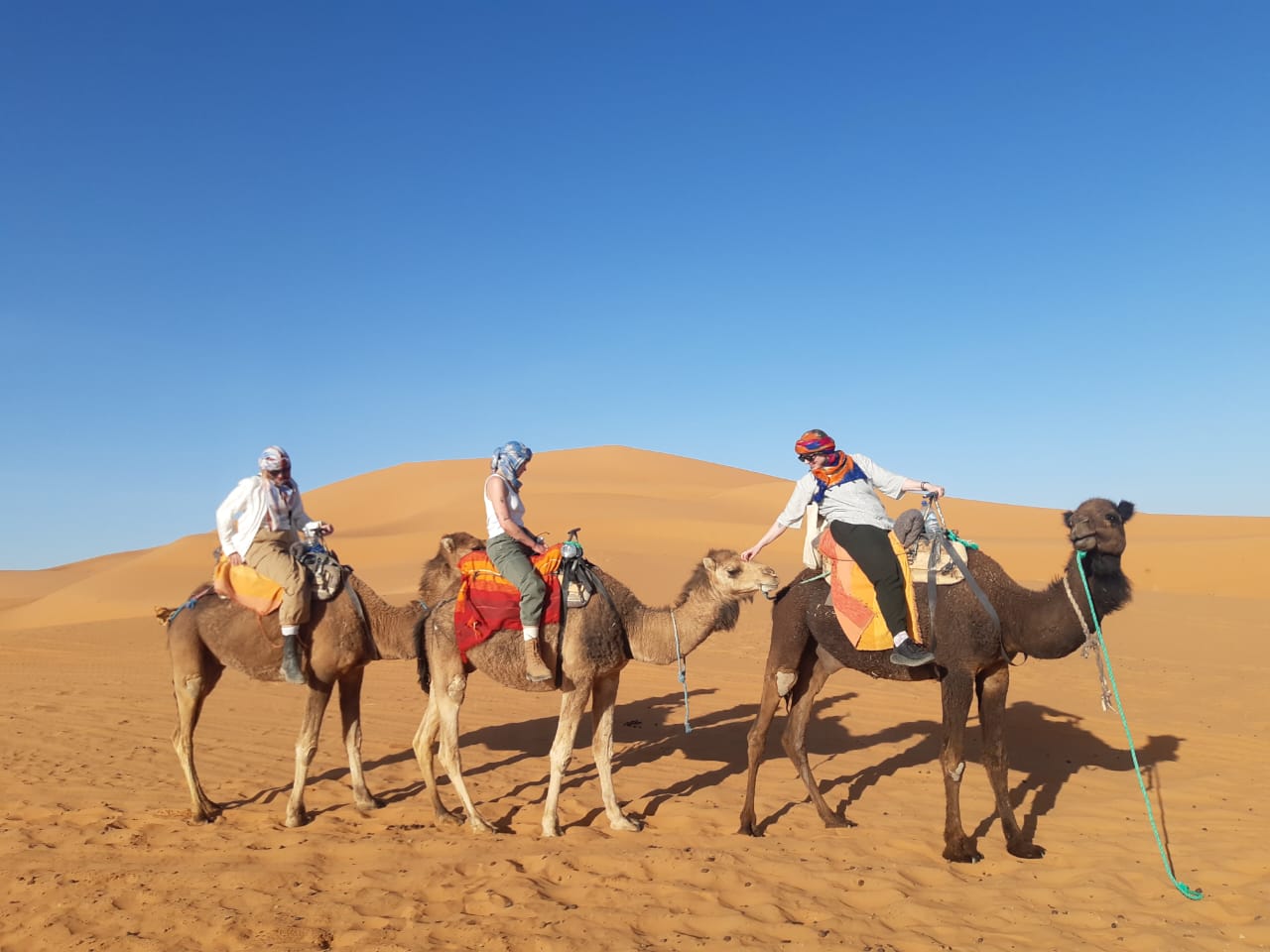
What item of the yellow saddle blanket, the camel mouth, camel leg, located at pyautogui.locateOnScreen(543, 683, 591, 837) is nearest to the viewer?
the camel mouth

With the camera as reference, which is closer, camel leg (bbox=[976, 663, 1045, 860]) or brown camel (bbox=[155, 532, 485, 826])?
camel leg (bbox=[976, 663, 1045, 860])

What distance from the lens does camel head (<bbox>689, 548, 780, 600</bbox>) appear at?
23.4 ft

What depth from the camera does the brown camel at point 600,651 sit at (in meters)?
7.30

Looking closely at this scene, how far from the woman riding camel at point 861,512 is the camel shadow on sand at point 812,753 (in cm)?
210

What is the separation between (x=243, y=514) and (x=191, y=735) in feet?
6.79

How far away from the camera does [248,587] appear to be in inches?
311

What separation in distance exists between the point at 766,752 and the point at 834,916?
505 centimetres

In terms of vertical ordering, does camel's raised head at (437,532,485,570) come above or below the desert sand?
above

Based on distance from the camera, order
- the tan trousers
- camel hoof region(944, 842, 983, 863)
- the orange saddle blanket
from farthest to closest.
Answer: the tan trousers, the orange saddle blanket, camel hoof region(944, 842, 983, 863)

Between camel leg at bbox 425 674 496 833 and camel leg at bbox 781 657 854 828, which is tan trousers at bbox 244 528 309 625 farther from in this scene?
camel leg at bbox 781 657 854 828

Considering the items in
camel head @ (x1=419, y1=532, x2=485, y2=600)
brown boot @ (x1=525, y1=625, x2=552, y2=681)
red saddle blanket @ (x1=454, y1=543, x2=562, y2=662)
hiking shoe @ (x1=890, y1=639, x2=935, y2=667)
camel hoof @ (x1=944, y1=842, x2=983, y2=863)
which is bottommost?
camel hoof @ (x1=944, y1=842, x2=983, y2=863)

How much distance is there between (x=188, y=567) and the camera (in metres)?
41.2

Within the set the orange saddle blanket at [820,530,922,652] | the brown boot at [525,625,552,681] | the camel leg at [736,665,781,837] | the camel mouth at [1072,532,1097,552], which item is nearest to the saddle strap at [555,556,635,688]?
the brown boot at [525,625,552,681]

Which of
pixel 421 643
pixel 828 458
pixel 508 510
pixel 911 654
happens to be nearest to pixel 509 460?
pixel 508 510
